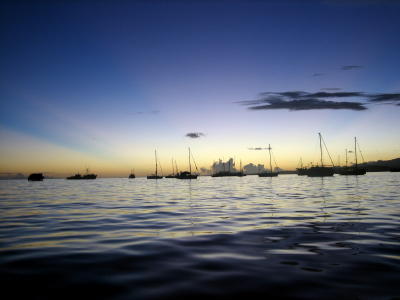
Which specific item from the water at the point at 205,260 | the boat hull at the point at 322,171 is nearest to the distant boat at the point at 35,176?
the boat hull at the point at 322,171

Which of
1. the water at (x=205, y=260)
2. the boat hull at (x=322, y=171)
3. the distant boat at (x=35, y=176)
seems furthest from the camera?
the distant boat at (x=35, y=176)

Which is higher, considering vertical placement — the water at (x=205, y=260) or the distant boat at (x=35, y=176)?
the distant boat at (x=35, y=176)

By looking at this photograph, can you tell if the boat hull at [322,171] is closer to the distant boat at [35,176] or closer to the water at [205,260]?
the water at [205,260]

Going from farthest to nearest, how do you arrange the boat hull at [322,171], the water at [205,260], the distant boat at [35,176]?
the distant boat at [35,176], the boat hull at [322,171], the water at [205,260]

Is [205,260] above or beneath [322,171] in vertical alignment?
beneath

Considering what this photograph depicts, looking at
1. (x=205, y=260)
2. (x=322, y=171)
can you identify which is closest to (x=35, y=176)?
(x=322, y=171)

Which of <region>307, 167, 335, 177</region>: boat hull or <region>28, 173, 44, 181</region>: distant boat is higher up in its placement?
<region>28, 173, 44, 181</region>: distant boat

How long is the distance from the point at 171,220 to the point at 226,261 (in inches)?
323

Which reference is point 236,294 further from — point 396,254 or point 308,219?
point 308,219

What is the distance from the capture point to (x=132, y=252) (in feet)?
28.3

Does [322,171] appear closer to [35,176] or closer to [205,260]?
[205,260]

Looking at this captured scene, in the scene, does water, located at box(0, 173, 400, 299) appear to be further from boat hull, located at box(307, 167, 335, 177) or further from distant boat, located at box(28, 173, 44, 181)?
distant boat, located at box(28, 173, 44, 181)

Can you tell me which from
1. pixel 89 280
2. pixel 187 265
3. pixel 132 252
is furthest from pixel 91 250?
pixel 187 265

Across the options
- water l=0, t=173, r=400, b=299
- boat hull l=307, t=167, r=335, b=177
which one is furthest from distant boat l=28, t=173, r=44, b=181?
water l=0, t=173, r=400, b=299
